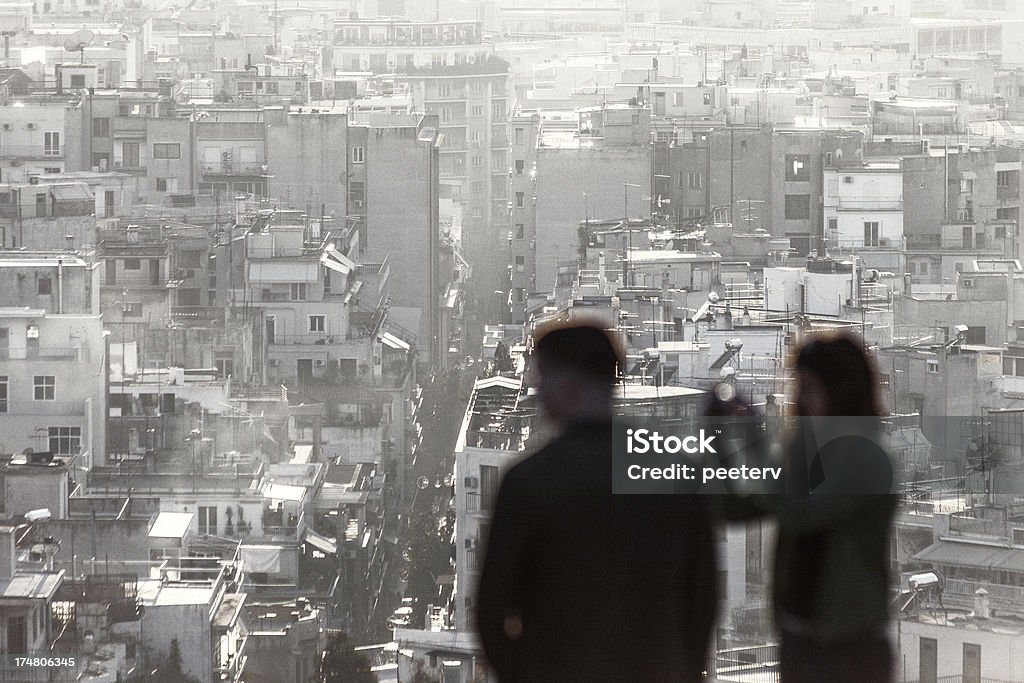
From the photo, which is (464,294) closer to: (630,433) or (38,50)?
(38,50)

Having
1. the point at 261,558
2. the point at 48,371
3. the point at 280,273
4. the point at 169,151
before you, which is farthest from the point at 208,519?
the point at 169,151

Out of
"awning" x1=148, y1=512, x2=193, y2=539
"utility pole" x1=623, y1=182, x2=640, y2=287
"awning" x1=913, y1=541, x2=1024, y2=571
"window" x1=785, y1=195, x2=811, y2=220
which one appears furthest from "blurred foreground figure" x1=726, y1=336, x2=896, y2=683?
"window" x1=785, y1=195, x2=811, y2=220

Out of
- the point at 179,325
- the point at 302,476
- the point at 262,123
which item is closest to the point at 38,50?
the point at 262,123

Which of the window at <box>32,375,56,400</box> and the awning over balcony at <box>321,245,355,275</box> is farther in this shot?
the awning over balcony at <box>321,245,355,275</box>

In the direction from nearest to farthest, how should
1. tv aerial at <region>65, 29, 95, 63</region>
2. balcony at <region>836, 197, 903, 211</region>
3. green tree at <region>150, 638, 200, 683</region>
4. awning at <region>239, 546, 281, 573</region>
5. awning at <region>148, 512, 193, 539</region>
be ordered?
1. green tree at <region>150, 638, 200, 683</region>
2. awning at <region>148, 512, 193, 539</region>
3. awning at <region>239, 546, 281, 573</region>
4. balcony at <region>836, 197, 903, 211</region>
5. tv aerial at <region>65, 29, 95, 63</region>

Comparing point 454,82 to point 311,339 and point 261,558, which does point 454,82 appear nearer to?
point 311,339

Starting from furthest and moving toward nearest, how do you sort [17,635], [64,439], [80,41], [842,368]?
[80,41] → [64,439] → [17,635] → [842,368]

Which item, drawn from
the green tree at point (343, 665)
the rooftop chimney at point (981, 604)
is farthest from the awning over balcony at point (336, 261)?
the rooftop chimney at point (981, 604)

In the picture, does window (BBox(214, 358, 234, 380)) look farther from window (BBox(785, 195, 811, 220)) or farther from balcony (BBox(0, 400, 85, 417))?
window (BBox(785, 195, 811, 220))
